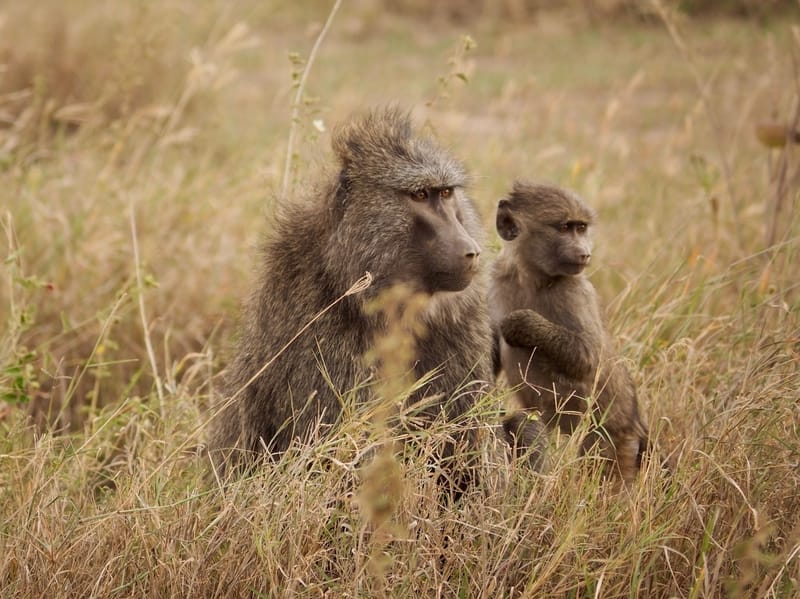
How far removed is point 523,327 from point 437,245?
405 mm

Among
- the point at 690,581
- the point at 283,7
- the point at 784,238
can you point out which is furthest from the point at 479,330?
the point at 283,7

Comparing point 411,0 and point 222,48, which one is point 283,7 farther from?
point 222,48

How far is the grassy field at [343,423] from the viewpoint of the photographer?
230 cm

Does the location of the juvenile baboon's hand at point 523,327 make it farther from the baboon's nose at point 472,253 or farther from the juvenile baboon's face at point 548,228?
the baboon's nose at point 472,253

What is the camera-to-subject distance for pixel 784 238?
3564mm

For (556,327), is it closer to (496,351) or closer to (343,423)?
(496,351)

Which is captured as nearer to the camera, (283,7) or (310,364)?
(310,364)

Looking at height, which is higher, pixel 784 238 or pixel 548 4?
pixel 784 238

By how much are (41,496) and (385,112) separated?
1.28m

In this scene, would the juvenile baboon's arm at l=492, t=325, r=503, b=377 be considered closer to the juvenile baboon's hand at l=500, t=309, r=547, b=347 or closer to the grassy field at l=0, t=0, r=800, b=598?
the juvenile baboon's hand at l=500, t=309, r=547, b=347

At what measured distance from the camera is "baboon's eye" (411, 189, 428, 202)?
2.64m

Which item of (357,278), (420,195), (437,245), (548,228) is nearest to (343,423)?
(357,278)

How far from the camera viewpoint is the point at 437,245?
2582mm

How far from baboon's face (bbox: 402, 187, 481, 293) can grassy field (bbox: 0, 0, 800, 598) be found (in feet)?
→ 1.02
